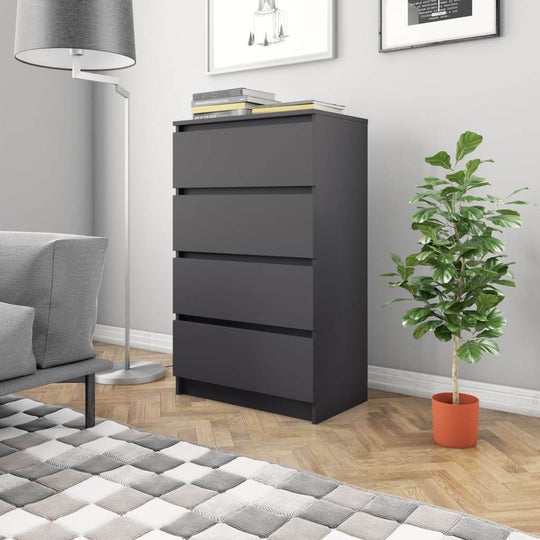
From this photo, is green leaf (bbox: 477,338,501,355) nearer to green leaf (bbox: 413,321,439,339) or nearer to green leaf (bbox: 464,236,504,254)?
green leaf (bbox: 413,321,439,339)

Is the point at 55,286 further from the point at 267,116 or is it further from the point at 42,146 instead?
the point at 42,146

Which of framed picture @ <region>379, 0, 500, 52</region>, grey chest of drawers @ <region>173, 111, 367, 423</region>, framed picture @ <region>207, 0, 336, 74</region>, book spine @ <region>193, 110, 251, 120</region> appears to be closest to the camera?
grey chest of drawers @ <region>173, 111, 367, 423</region>

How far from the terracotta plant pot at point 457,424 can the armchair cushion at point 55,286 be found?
4.31ft

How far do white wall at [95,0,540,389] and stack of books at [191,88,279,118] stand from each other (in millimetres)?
448

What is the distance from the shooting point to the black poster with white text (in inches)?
114

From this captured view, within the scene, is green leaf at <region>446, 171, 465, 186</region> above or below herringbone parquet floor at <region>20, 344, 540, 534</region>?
above

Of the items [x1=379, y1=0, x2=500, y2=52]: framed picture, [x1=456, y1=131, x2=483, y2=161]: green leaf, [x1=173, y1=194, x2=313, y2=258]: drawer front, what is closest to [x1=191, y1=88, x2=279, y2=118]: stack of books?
[x1=173, y1=194, x2=313, y2=258]: drawer front

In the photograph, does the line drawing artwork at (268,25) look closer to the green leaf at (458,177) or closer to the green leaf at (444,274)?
the green leaf at (458,177)

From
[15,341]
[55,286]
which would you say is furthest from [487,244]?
[15,341]

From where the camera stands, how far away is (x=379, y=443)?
2537 mm

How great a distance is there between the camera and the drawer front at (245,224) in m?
2.72

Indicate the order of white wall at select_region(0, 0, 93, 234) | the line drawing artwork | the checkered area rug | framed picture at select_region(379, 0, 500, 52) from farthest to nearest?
white wall at select_region(0, 0, 93, 234) < the line drawing artwork < framed picture at select_region(379, 0, 500, 52) < the checkered area rug

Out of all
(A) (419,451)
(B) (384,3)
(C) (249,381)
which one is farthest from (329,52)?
(A) (419,451)

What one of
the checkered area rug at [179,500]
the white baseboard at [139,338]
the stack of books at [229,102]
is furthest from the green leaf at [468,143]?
the white baseboard at [139,338]
